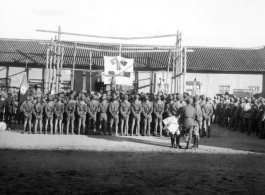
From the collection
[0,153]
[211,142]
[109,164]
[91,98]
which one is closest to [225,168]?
[109,164]

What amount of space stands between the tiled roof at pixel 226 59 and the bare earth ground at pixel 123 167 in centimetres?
1894

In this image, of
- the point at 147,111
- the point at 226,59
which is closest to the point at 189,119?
the point at 147,111

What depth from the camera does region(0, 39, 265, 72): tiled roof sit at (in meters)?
30.2

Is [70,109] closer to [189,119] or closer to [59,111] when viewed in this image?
[59,111]

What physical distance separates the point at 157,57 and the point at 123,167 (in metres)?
23.6

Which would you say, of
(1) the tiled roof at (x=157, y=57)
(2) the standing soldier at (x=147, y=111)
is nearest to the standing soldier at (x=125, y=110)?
Result: (2) the standing soldier at (x=147, y=111)

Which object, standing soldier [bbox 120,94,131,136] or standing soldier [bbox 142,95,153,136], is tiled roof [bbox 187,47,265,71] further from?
standing soldier [bbox 120,94,131,136]

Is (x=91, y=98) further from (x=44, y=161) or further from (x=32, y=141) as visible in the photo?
(x=44, y=161)

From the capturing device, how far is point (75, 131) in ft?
53.2

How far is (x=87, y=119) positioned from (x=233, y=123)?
9.56 m

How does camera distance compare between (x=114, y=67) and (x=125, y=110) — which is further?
(x=114, y=67)

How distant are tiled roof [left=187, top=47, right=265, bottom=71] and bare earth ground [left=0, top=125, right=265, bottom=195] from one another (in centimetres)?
1894

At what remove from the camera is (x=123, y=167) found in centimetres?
891

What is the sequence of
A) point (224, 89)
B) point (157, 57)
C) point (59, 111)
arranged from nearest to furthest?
point (59, 111)
point (157, 57)
point (224, 89)
